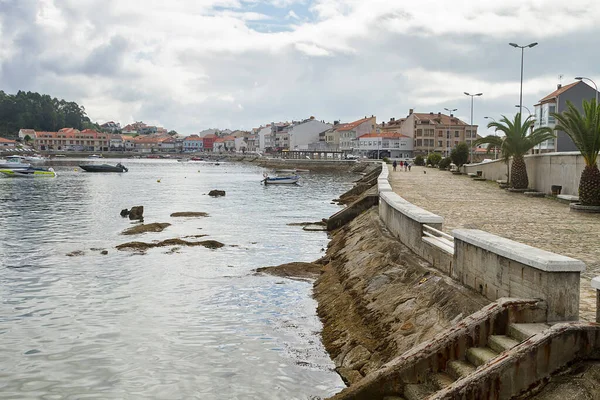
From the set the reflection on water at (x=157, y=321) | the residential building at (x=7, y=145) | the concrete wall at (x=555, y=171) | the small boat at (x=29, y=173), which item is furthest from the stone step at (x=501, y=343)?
the residential building at (x=7, y=145)

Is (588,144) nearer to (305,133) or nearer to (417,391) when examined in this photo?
(417,391)

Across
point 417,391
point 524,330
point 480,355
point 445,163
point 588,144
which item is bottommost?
point 417,391

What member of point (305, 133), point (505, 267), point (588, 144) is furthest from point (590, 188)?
point (305, 133)

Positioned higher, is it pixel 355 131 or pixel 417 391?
pixel 355 131

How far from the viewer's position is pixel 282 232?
106ft

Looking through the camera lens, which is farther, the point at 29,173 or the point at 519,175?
the point at 29,173

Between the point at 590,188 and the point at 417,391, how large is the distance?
57.1 ft

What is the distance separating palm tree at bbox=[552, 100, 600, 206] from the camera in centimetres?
2244

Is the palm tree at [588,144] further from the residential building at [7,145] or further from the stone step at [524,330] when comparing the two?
the residential building at [7,145]

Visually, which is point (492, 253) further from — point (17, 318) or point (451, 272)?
point (17, 318)

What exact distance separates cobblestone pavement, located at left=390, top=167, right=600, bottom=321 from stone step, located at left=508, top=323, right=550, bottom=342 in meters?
0.94

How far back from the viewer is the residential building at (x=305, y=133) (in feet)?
616

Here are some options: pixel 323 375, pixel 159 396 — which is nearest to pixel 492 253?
pixel 323 375

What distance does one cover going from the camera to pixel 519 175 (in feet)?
110
